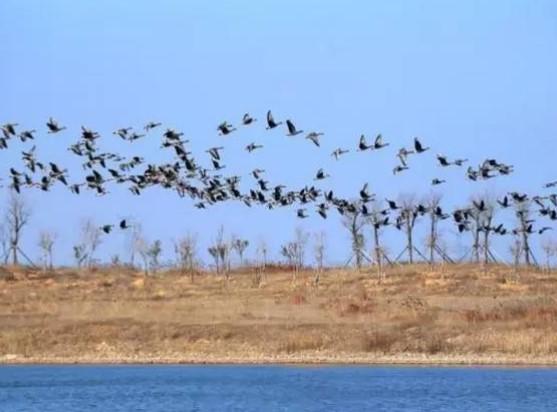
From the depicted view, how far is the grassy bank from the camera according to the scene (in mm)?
55812

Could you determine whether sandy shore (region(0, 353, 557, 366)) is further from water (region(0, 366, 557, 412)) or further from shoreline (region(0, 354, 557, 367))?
water (region(0, 366, 557, 412))

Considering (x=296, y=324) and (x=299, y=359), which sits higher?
(x=296, y=324)

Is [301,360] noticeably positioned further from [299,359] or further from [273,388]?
[273,388]

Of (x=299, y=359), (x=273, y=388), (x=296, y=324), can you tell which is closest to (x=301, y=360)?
(x=299, y=359)

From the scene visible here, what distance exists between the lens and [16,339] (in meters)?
60.0

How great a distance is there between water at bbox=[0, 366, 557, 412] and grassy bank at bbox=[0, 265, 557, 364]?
6.11 feet

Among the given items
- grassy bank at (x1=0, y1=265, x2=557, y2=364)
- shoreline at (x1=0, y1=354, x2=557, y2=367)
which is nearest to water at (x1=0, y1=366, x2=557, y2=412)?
shoreline at (x1=0, y1=354, x2=557, y2=367)

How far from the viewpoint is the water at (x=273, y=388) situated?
140 feet

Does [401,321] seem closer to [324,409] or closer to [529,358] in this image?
[529,358]

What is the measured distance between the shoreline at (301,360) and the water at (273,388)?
82 centimetres

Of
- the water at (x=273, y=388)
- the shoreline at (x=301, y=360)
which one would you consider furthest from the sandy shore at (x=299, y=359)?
the water at (x=273, y=388)

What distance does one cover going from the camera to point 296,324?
198 ft

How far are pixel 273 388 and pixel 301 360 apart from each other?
26.0 feet

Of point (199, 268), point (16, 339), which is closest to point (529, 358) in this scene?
point (16, 339)
